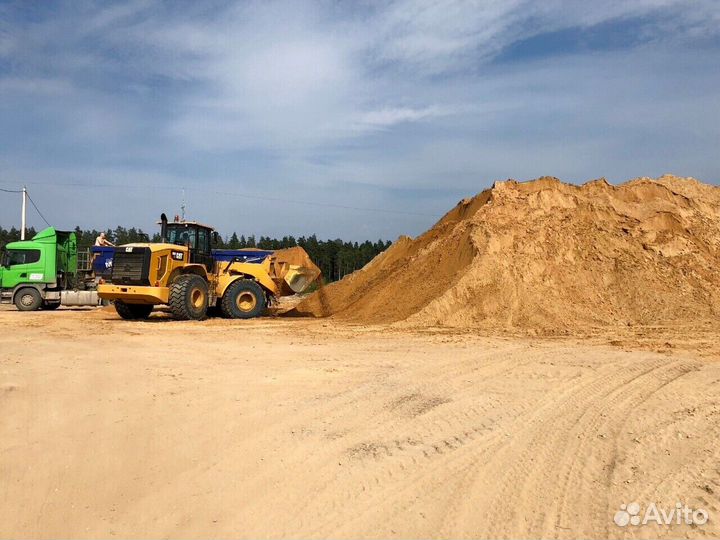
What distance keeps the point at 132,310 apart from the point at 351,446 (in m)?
14.0

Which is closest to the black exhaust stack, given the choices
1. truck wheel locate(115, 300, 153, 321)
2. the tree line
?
truck wheel locate(115, 300, 153, 321)

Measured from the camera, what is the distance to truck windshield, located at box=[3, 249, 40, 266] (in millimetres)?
20297

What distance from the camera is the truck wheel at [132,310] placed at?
17203 mm

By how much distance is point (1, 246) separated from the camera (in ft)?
66.7

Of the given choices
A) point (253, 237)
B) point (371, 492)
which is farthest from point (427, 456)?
point (253, 237)

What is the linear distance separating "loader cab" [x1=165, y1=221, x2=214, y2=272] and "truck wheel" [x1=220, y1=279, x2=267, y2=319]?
1131 mm

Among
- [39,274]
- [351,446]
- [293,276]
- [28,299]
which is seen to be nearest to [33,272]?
[39,274]

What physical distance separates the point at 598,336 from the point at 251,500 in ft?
35.3

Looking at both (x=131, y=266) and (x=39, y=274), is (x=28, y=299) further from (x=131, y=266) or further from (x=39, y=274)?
(x=131, y=266)

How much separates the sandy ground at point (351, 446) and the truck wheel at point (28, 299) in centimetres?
1249

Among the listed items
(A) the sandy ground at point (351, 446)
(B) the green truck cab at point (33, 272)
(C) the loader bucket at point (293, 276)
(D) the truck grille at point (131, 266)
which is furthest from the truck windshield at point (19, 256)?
(A) the sandy ground at point (351, 446)

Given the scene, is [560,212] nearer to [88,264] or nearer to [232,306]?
[232,306]

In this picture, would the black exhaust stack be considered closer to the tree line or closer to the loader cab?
the loader cab

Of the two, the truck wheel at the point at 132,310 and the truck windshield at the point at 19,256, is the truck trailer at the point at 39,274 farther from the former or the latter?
the truck wheel at the point at 132,310
